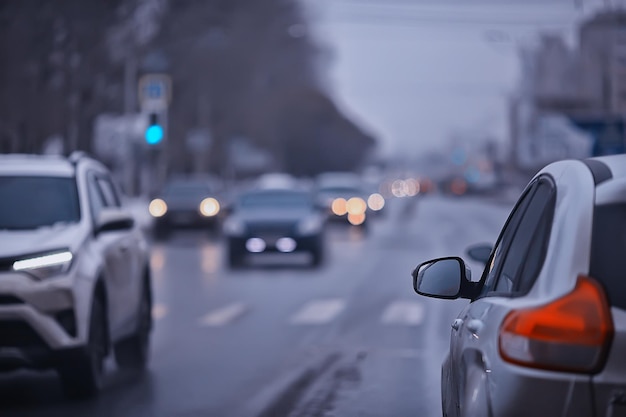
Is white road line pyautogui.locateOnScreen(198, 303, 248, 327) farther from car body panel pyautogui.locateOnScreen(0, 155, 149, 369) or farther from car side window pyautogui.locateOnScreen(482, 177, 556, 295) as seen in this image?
car side window pyautogui.locateOnScreen(482, 177, 556, 295)

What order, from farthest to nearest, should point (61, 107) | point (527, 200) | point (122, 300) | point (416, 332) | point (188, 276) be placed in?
point (61, 107) < point (188, 276) < point (416, 332) < point (122, 300) < point (527, 200)

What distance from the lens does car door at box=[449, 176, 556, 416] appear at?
177 inches

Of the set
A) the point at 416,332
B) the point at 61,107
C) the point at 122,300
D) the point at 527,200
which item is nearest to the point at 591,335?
the point at 527,200

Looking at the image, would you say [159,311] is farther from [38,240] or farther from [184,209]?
[184,209]

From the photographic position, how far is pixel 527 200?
17.7ft

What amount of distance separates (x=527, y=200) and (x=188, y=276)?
63.5 ft

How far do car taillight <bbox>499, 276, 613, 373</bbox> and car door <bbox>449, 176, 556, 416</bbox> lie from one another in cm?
22

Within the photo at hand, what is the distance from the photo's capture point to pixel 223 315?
17125 mm

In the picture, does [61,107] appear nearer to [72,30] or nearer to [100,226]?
[72,30]

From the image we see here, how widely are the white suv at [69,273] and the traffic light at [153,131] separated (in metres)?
16.8

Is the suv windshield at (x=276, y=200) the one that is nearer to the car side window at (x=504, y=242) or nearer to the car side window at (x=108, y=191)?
the car side window at (x=108, y=191)

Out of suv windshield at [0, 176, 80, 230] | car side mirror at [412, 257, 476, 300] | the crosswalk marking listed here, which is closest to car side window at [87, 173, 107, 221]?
suv windshield at [0, 176, 80, 230]

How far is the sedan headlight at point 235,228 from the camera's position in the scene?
2614 centimetres

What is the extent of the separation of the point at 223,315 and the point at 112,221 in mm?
6788
